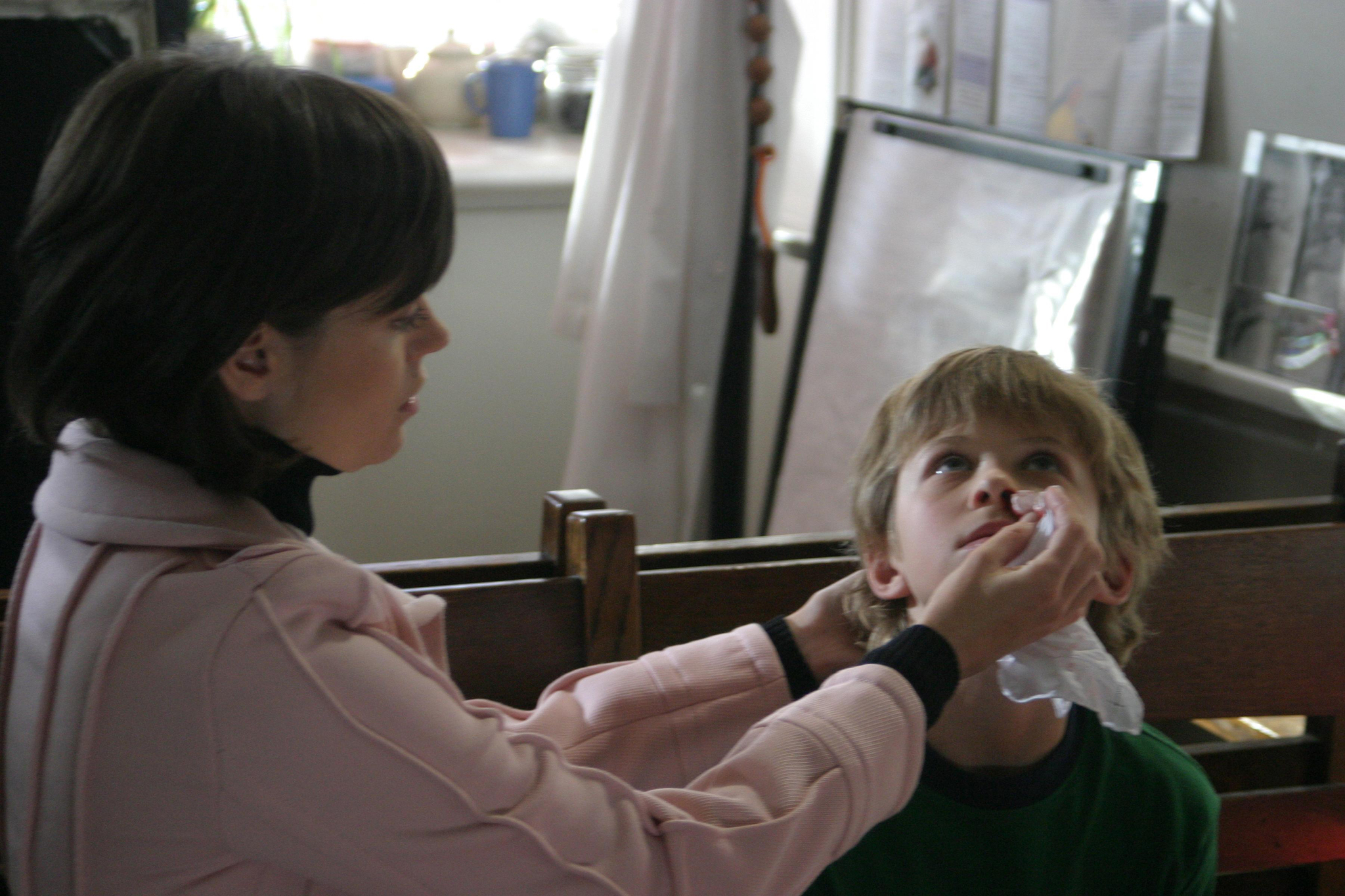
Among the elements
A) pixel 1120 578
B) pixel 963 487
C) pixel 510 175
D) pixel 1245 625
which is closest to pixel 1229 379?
pixel 1245 625

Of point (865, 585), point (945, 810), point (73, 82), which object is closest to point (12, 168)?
point (73, 82)

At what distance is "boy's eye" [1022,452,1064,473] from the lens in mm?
936

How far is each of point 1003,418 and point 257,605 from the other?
1.80 feet

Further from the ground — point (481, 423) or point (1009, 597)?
point (1009, 597)

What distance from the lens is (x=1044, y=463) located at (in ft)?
3.08

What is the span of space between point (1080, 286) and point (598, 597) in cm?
93

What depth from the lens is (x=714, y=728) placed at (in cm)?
95

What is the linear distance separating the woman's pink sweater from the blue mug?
7.37ft

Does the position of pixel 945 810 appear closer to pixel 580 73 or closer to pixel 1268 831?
pixel 1268 831

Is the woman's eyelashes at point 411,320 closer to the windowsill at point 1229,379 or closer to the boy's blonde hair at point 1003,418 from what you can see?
the boy's blonde hair at point 1003,418

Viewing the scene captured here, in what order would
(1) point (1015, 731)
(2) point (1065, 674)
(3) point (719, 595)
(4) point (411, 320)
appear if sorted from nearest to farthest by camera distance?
(4) point (411, 320), (2) point (1065, 674), (1) point (1015, 731), (3) point (719, 595)

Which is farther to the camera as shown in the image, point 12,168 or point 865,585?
point 12,168

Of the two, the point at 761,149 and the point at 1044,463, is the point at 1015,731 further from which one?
the point at 761,149

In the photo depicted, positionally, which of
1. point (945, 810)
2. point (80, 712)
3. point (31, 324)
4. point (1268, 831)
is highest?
point (31, 324)
